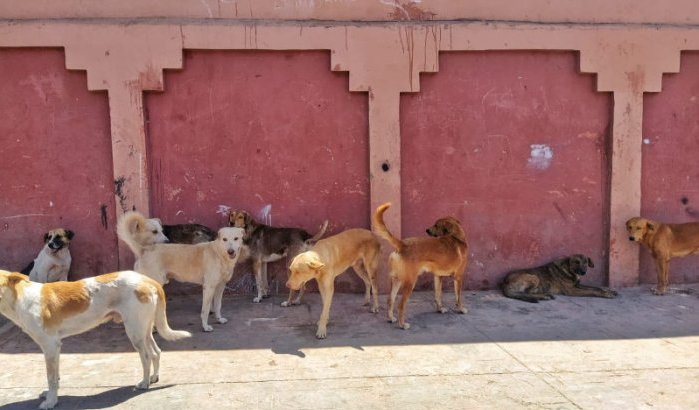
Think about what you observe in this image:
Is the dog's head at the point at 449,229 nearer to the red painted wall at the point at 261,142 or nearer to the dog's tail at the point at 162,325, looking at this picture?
the red painted wall at the point at 261,142

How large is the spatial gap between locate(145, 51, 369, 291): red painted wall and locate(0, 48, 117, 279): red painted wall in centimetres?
66

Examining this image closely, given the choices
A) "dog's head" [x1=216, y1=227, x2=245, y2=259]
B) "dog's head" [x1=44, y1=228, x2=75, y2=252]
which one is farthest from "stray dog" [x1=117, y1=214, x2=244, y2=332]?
"dog's head" [x1=44, y1=228, x2=75, y2=252]

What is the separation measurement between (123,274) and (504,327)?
150 inches

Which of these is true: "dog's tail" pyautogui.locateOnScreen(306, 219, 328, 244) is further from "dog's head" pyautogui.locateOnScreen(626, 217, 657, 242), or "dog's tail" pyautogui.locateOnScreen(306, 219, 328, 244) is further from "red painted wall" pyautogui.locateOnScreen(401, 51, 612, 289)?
"dog's head" pyautogui.locateOnScreen(626, 217, 657, 242)

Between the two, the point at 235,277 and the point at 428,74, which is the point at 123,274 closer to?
the point at 235,277

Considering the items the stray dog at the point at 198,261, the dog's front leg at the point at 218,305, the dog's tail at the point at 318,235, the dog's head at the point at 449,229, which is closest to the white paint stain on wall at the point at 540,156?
the dog's head at the point at 449,229

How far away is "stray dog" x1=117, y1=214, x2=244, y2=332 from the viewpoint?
568 cm

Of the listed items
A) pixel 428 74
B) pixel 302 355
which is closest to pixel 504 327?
pixel 302 355

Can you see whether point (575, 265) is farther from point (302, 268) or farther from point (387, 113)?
point (302, 268)

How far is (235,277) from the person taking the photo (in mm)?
7199

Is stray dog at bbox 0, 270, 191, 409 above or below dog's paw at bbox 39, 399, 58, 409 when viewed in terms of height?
above

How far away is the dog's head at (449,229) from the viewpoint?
6.38 metres

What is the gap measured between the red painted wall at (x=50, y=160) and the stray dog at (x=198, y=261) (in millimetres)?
1506

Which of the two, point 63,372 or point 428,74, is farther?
point 428,74
